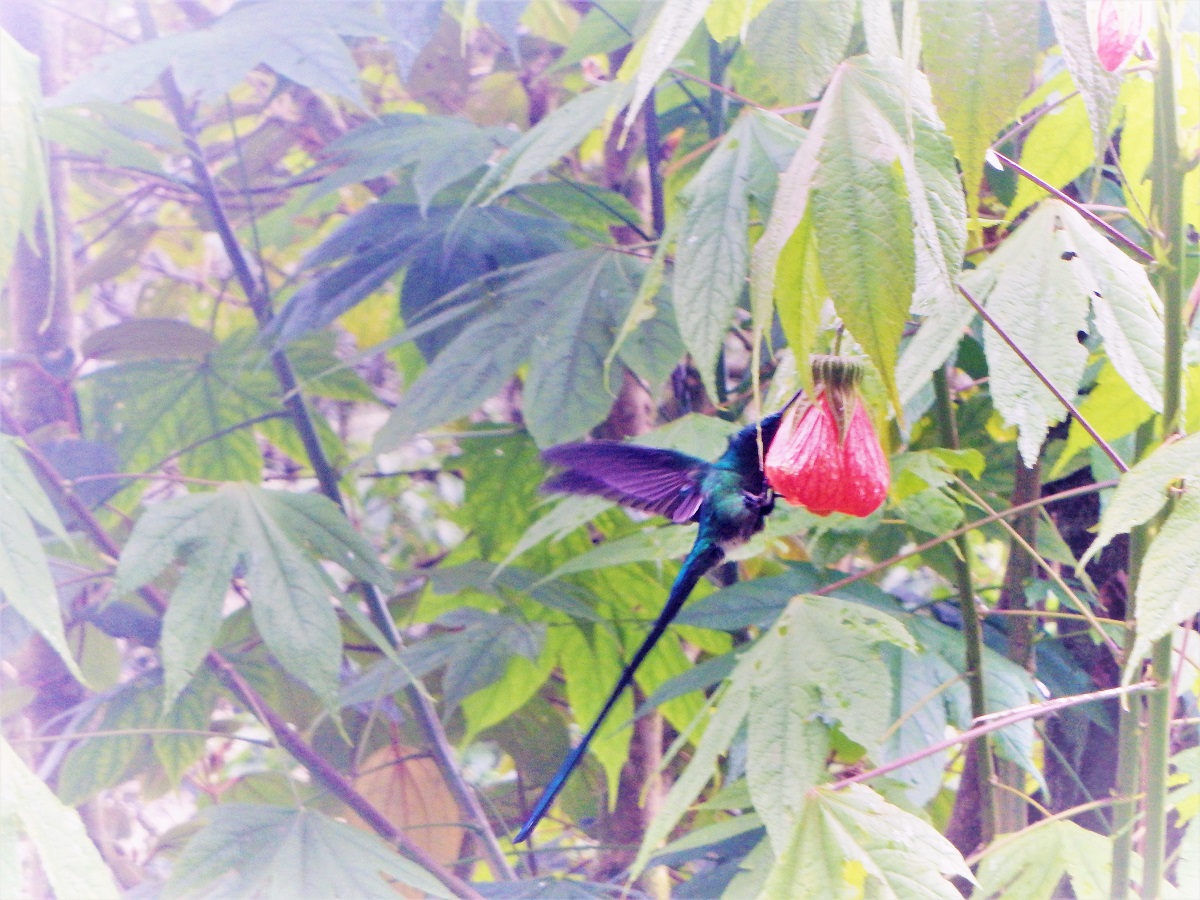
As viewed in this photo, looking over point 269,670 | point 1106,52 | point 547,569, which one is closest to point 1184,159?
point 1106,52

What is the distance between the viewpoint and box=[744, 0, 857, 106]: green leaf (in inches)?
20.9

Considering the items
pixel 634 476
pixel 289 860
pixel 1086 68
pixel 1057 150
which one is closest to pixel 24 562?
pixel 289 860

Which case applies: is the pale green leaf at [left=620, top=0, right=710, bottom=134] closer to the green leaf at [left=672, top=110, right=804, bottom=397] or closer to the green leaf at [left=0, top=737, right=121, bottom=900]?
the green leaf at [left=672, top=110, right=804, bottom=397]

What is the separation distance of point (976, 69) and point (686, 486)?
0.44 m

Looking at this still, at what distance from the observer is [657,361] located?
87cm

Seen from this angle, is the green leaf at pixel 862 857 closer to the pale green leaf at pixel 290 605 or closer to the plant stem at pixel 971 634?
the plant stem at pixel 971 634

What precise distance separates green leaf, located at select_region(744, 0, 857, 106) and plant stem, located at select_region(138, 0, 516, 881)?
0.63 m

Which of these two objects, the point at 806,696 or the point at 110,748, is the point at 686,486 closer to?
the point at 806,696

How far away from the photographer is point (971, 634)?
63 centimetres

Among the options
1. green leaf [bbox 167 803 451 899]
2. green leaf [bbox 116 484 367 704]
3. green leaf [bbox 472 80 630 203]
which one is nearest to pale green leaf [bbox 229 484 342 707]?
green leaf [bbox 116 484 367 704]

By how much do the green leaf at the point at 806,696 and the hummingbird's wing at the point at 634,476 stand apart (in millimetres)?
176

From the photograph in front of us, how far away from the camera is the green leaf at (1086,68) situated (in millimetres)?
373

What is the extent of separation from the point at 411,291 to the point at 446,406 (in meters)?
0.24

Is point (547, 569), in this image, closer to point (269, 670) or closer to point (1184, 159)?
point (269, 670)
